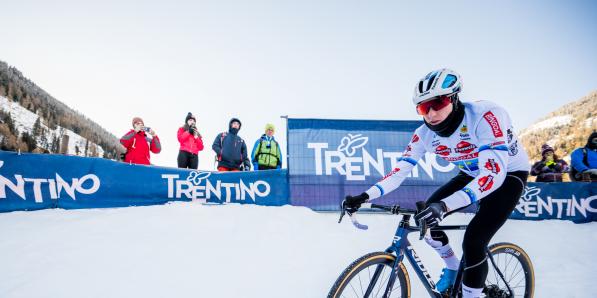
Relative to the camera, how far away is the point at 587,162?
8.27 m

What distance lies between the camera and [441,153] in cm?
312

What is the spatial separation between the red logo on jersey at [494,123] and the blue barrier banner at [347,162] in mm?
4729

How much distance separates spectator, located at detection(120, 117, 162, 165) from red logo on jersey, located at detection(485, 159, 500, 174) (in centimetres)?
714

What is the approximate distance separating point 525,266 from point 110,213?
669 centimetres

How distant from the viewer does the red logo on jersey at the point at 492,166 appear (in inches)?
94.9

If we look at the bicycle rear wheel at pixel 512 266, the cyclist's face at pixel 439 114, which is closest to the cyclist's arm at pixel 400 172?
the cyclist's face at pixel 439 114

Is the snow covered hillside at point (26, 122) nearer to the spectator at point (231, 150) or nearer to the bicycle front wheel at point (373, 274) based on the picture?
the spectator at point (231, 150)

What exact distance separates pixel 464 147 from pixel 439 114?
1.51 feet

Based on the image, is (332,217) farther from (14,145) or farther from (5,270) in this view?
(14,145)

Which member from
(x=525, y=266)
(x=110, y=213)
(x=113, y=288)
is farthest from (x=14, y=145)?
(x=525, y=266)

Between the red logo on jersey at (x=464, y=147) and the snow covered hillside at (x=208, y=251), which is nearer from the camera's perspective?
the red logo on jersey at (x=464, y=147)

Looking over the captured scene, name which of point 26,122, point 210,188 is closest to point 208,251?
point 210,188

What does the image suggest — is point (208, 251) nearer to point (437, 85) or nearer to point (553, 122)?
point (437, 85)

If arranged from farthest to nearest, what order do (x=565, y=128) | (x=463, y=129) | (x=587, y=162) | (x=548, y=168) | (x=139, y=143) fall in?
(x=565, y=128)
(x=548, y=168)
(x=587, y=162)
(x=139, y=143)
(x=463, y=129)
